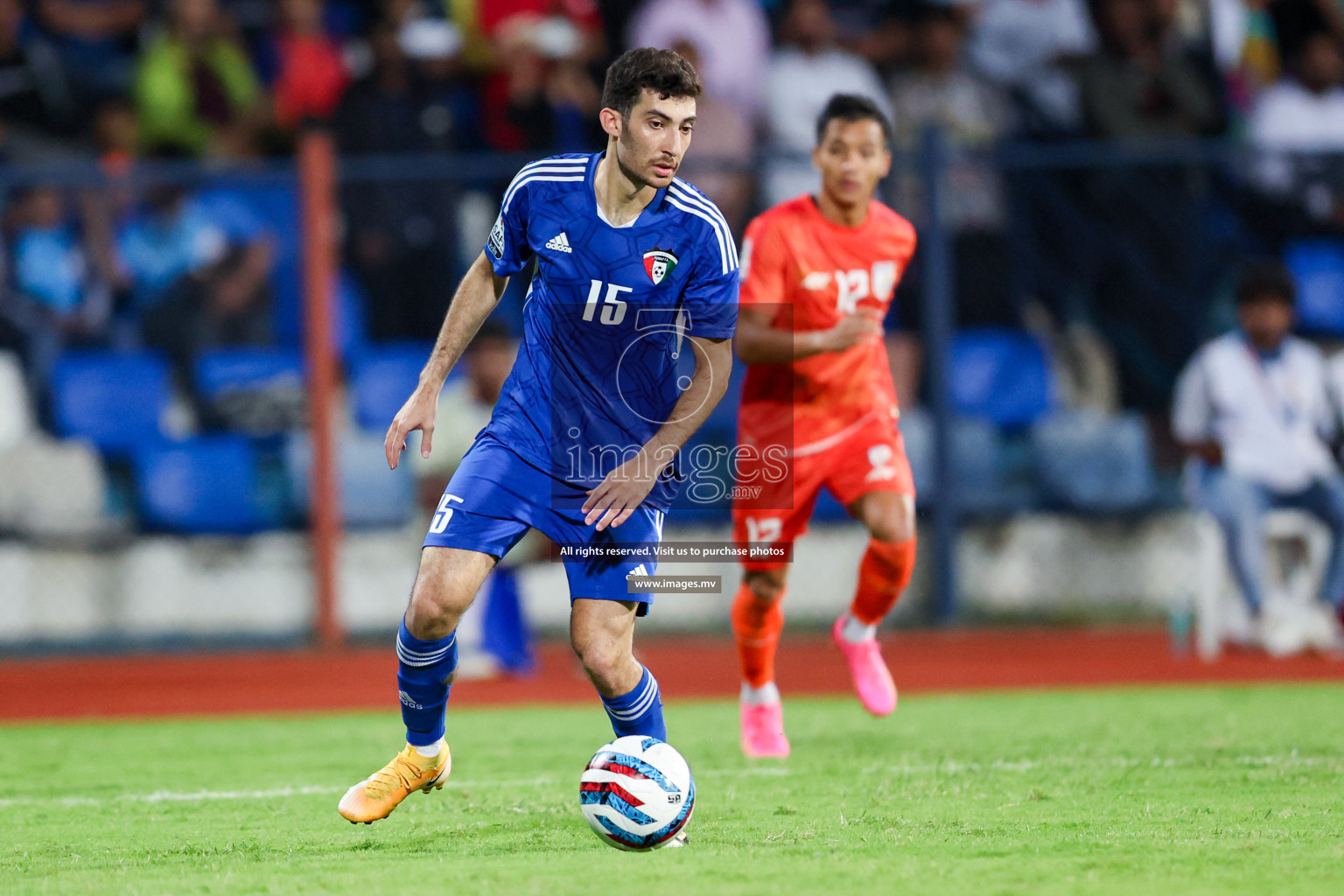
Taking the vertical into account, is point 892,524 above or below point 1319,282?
below

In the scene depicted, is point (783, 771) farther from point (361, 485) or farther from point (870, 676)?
point (361, 485)

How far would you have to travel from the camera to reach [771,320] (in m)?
7.01

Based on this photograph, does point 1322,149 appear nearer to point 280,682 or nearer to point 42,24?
point 280,682

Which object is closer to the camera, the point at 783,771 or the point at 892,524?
the point at 783,771

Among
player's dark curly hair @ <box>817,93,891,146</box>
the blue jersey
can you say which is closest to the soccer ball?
the blue jersey

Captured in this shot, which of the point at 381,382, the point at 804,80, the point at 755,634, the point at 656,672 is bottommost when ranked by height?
the point at 656,672

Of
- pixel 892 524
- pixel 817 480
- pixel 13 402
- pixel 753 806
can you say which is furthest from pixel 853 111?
pixel 13 402

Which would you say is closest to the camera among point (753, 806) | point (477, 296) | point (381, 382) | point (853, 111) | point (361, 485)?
point (477, 296)

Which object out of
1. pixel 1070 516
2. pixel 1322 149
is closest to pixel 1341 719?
pixel 1070 516

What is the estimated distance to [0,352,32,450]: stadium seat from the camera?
11.2 metres

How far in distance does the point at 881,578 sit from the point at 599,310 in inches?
94.5

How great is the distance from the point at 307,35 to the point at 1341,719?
29.4ft

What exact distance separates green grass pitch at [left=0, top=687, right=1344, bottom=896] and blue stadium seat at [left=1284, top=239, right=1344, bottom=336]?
4.46 m

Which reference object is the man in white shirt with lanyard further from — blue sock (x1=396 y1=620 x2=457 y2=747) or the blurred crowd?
blue sock (x1=396 y1=620 x2=457 y2=747)
